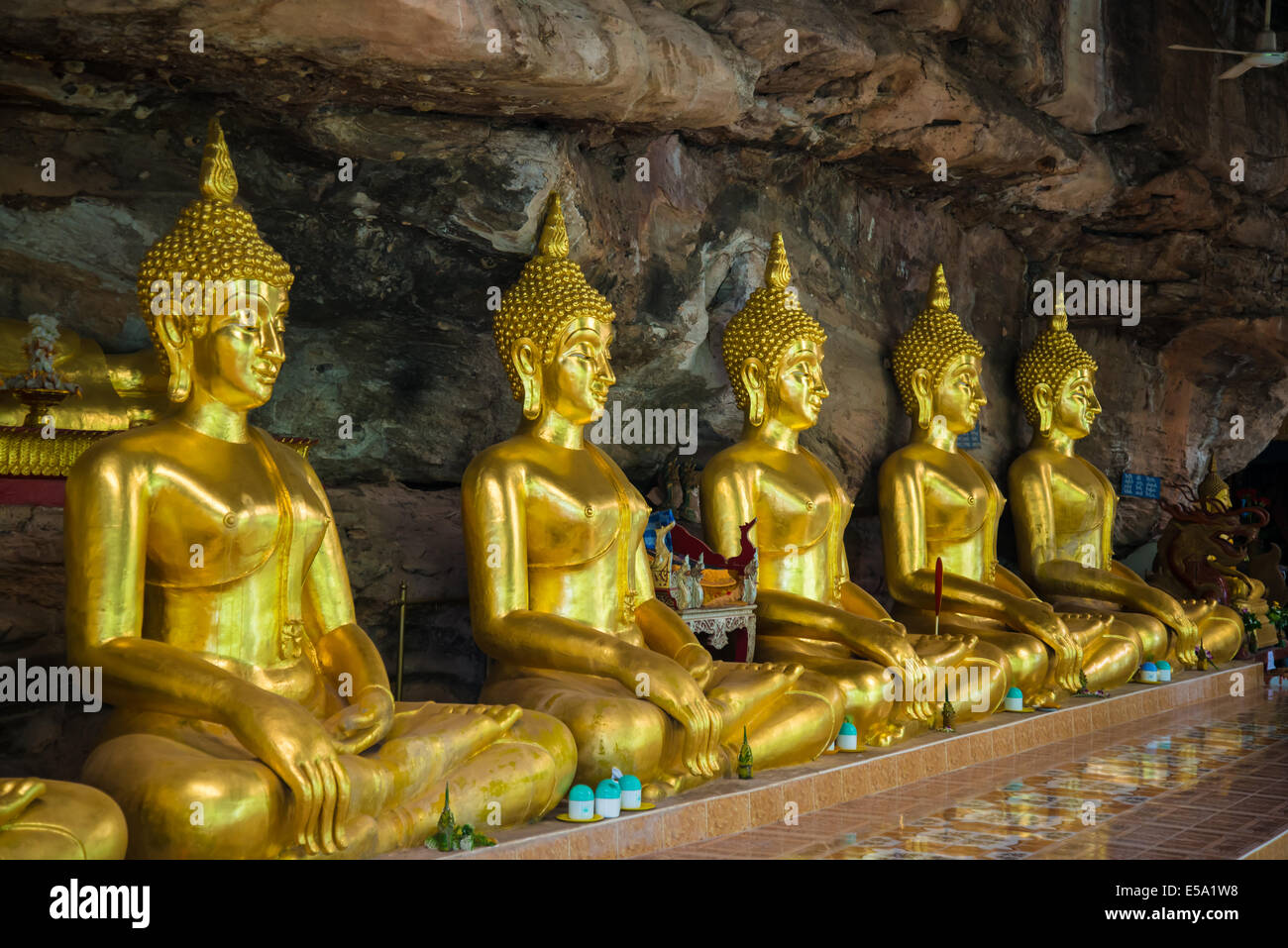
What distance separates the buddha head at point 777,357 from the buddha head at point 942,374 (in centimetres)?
129

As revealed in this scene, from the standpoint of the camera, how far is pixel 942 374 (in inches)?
303

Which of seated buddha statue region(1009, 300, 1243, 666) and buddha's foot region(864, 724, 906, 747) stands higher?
seated buddha statue region(1009, 300, 1243, 666)

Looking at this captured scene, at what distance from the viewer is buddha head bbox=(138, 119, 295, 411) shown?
13.9 feet

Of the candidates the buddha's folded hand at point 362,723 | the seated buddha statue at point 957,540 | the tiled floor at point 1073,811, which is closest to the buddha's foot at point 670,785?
the tiled floor at point 1073,811

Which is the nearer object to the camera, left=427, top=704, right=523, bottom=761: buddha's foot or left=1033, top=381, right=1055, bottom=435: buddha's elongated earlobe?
left=427, top=704, right=523, bottom=761: buddha's foot

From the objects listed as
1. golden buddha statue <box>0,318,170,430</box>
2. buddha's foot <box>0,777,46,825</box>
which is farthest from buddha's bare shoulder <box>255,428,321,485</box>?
buddha's foot <box>0,777,46,825</box>

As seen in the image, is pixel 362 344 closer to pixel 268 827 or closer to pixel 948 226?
pixel 268 827

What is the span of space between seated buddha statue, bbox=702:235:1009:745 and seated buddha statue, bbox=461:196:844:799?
0.63m

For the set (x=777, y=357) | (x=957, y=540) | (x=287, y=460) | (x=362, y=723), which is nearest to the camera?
(x=362, y=723)

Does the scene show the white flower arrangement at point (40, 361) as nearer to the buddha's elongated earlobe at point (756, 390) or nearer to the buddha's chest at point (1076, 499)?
the buddha's elongated earlobe at point (756, 390)

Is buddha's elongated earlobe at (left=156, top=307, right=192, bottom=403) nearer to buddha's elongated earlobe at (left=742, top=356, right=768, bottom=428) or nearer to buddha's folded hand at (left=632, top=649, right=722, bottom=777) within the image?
buddha's folded hand at (left=632, top=649, right=722, bottom=777)

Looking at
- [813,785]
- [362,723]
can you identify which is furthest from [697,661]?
[362,723]

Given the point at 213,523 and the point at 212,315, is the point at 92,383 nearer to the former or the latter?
the point at 212,315

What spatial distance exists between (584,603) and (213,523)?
1567mm
